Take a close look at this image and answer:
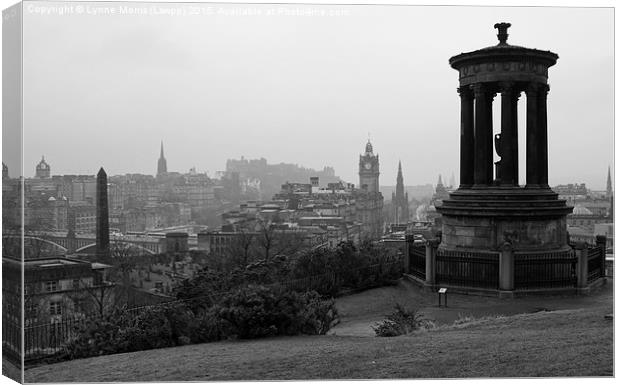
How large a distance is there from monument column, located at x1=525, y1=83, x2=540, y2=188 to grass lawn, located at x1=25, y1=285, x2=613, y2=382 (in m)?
6.69

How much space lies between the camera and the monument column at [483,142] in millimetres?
17328

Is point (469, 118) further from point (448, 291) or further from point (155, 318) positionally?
point (155, 318)

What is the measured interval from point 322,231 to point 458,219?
49.0 m

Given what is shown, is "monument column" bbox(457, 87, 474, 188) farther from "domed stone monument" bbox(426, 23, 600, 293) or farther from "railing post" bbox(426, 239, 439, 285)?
"railing post" bbox(426, 239, 439, 285)

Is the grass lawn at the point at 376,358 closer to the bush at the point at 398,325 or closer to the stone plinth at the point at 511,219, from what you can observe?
the bush at the point at 398,325

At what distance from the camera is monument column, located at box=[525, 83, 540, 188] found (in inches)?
666

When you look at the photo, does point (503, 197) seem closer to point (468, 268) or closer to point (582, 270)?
point (468, 268)

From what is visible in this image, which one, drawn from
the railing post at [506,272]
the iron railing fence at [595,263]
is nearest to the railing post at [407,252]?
the railing post at [506,272]

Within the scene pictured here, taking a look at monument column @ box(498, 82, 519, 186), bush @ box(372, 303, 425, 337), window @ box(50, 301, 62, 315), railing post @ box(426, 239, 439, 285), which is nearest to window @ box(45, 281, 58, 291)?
window @ box(50, 301, 62, 315)

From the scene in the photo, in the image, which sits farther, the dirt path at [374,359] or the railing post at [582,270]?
the railing post at [582,270]

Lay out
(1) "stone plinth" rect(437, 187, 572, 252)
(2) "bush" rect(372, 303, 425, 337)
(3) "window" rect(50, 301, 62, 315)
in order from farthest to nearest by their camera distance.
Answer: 1. (3) "window" rect(50, 301, 62, 315)
2. (1) "stone plinth" rect(437, 187, 572, 252)
3. (2) "bush" rect(372, 303, 425, 337)

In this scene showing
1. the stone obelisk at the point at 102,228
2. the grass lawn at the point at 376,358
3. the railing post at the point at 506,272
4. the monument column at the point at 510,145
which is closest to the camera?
the grass lawn at the point at 376,358

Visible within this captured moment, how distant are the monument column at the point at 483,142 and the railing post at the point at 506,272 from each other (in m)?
2.42

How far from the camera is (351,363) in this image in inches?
352
